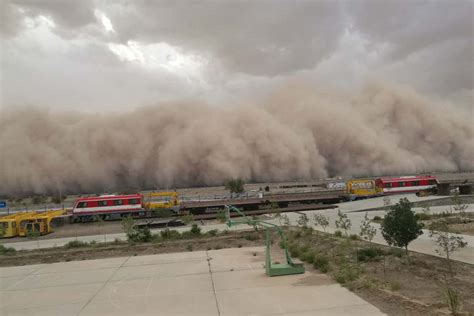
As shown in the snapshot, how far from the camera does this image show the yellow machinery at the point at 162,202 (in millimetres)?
29356

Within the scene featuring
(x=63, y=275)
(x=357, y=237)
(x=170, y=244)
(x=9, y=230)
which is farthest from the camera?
(x=9, y=230)

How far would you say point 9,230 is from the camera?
905 inches

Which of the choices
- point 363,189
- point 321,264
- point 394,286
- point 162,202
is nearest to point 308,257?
point 321,264

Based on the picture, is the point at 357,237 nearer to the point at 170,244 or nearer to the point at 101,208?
the point at 170,244

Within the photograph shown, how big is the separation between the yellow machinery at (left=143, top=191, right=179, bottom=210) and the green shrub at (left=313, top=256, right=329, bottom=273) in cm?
2021

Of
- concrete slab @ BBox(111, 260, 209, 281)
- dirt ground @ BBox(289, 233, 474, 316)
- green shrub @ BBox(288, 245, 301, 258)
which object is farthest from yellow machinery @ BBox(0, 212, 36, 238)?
dirt ground @ BBox(289, 233, 474, 316)

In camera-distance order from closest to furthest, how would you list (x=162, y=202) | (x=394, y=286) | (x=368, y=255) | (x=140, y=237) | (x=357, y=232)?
(x=394, y=286), (x=368, y=255), (x=357, y=232), (x=140, y=237), (x=162, y=202)

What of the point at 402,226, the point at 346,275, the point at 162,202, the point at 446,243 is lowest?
the point at 346,275

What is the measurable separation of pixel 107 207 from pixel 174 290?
2269 cm

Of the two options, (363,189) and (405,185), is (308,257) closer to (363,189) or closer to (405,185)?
(363,189)

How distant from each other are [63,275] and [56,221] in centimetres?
1885

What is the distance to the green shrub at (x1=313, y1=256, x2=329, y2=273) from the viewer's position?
30.4 ft

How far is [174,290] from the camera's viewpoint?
8.49 metres

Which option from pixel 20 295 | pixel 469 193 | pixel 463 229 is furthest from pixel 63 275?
pixel 469 193
